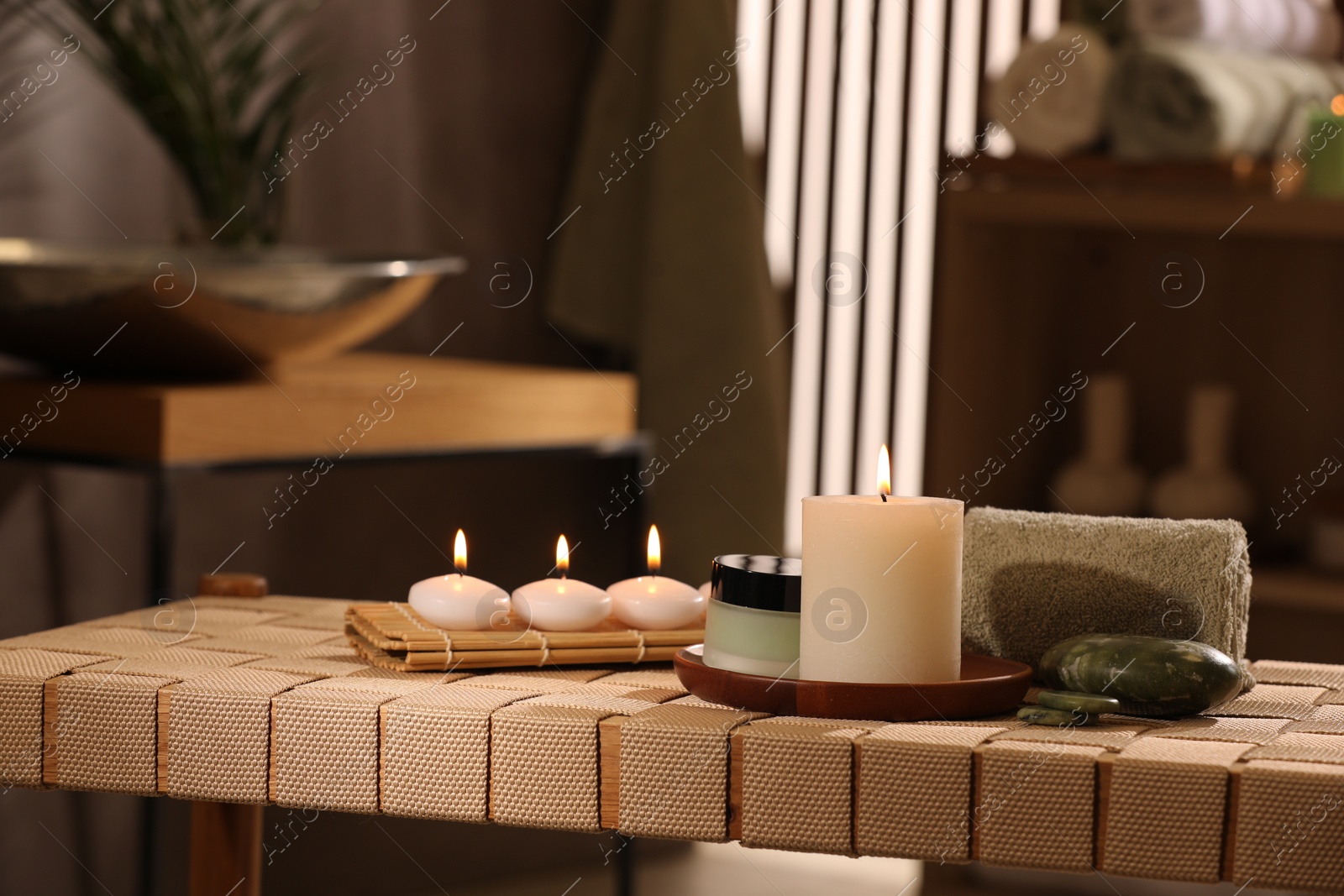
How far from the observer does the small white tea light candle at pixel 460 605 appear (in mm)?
827

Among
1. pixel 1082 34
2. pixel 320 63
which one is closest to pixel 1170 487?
pixel 1082 34

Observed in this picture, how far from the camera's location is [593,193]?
2.16 m

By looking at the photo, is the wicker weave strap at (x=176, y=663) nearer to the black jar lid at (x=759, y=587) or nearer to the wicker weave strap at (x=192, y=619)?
the wicker weave strap at (x=192, y=619)

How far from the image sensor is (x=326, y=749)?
712 mm

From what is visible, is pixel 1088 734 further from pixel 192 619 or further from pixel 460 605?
pixel 192 619

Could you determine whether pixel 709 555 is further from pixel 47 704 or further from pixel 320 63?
pixel 47 704

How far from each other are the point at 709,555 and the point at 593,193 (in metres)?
0.50

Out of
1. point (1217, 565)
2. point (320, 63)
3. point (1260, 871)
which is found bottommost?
point (1260, 871)

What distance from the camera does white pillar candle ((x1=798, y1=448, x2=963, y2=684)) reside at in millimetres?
718

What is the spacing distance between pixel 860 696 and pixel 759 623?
0.06 meters

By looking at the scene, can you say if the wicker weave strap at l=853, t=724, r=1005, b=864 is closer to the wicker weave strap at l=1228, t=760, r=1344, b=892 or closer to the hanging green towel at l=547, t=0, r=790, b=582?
the wicker weave strap at l=1228, t=760, r=1344, b=892

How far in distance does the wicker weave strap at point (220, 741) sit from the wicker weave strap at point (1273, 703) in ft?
1.41

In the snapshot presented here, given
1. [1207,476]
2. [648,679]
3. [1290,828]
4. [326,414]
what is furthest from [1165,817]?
[1207,476]

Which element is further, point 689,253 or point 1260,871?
point 689,253
